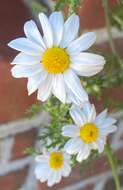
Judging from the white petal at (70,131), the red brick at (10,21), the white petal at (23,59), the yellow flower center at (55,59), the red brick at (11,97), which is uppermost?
the red brick at (10,21)

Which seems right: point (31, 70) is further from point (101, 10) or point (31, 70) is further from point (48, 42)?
point (101, 10)

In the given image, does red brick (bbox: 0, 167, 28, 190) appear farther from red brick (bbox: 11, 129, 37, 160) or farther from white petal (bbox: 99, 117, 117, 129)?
white petal (bbox: 99, 117, 117, 129)

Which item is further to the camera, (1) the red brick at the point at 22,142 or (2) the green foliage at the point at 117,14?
(1) the red brick at the point at 22,142

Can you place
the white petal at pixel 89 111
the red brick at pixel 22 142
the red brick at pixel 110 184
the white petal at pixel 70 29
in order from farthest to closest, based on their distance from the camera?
the red brick at pixel 110 184 → the red brick at pixel 22 142 → the white petal at pixel 89 111 → the white petal at pixel 70 29

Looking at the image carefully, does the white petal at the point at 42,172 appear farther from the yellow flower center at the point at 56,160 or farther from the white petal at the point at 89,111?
the white petal at the point at 89,111

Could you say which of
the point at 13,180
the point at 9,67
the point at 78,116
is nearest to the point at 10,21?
the point at 9,67

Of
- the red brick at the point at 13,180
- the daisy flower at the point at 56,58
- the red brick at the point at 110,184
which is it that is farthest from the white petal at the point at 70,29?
the red brick at the point at 110,184

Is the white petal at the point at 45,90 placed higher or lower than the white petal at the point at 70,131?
higher

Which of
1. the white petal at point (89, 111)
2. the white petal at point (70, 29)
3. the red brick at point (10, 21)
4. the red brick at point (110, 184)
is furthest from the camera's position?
the red brick at point (110, 184)
